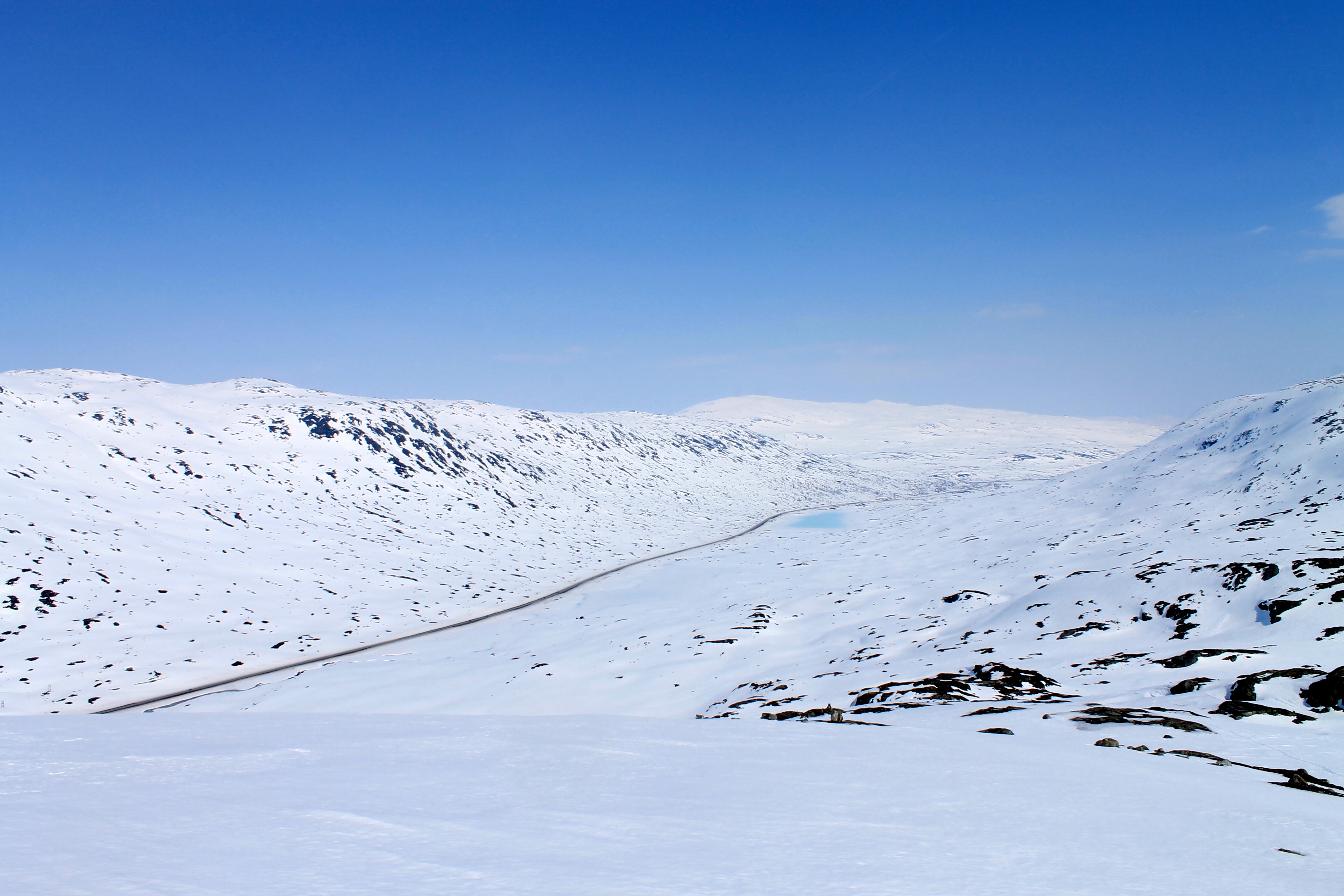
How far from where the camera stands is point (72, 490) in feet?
241

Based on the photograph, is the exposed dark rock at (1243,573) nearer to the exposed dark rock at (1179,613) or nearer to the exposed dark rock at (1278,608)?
the exposed dark rock at (1179,613)

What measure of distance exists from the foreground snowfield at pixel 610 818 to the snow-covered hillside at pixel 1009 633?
6.43 metres

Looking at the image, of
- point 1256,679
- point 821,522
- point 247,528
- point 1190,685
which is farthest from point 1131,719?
point 821,522

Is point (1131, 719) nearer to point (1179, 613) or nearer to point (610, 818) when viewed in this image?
point (610, 818)

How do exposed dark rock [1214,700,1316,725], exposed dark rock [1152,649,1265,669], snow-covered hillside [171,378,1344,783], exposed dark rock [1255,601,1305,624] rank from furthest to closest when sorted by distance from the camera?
exposed dark rock [1255,601,1305,624] → exposed dark rock [1152,649,1265,669] → snow-covered hillside [171,378,1344,783] → exposed dark rock [1214,700,1316,725]

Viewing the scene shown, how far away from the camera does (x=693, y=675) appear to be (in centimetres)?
3531

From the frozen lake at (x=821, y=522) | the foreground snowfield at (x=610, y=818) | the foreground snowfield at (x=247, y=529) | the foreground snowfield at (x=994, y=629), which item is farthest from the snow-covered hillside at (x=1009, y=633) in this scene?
the frozen lake at (x=821, y=522)

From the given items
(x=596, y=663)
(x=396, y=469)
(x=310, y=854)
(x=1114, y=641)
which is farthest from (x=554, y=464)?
(x=310, y=854)

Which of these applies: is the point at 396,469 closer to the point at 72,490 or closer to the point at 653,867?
the point at 72,490

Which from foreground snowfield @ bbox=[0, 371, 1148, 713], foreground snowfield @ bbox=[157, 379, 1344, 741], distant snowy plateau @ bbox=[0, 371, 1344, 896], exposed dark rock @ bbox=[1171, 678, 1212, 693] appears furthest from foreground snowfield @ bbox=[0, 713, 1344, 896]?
foreground snowfield @ bbox=[0, 371, 1148, 713]

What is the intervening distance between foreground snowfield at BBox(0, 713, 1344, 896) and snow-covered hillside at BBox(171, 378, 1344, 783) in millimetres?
6427

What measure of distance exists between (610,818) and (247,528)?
95679mm

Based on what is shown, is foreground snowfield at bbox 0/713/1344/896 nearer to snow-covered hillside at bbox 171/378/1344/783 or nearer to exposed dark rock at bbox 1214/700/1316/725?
exposed dark rock at bbox 1214/700/1316/725

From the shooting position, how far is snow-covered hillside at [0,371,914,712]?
49.5 meters
